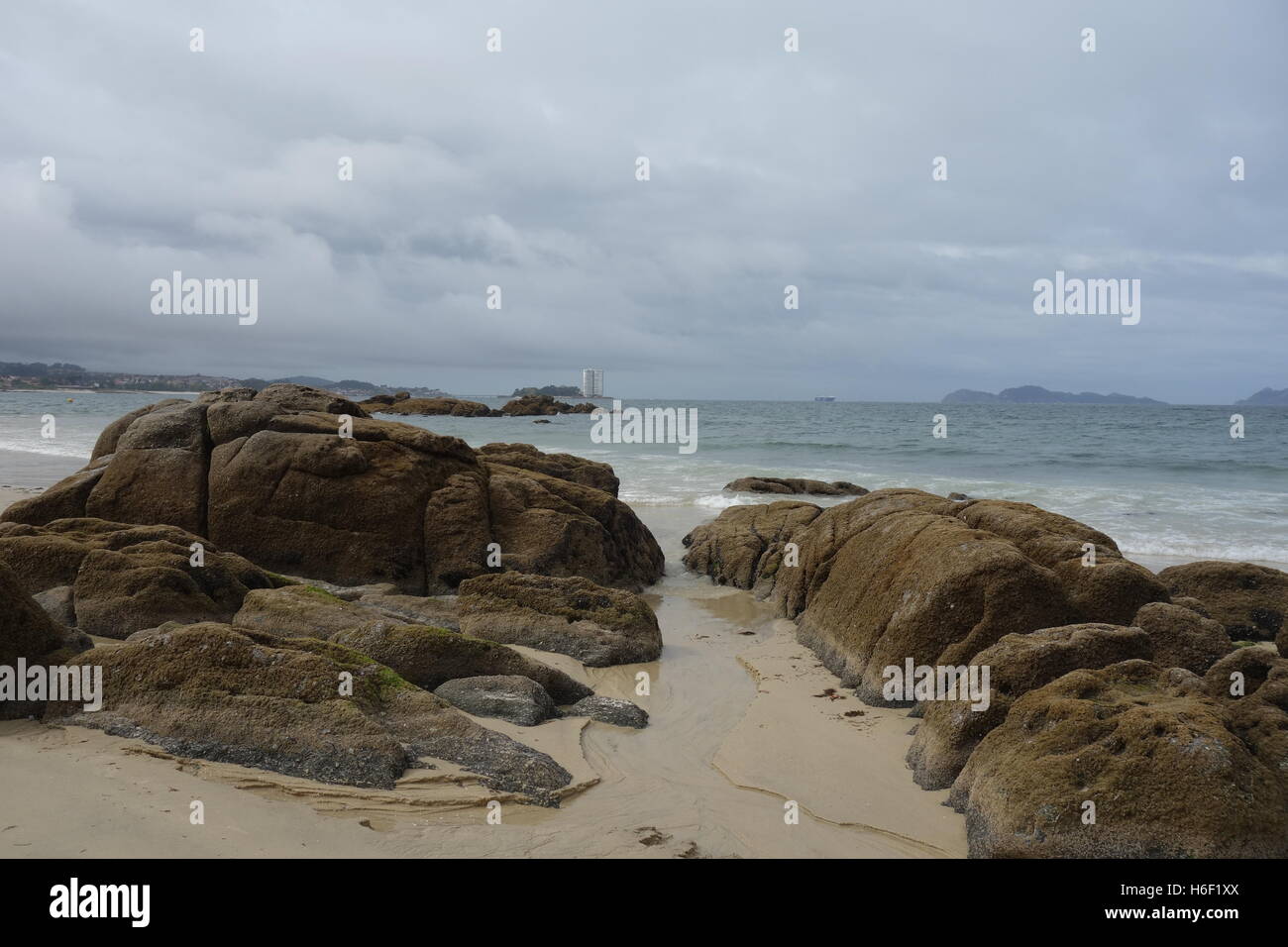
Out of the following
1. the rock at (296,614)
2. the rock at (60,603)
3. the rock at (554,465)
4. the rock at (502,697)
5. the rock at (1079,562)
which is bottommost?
the rock at (502,697)

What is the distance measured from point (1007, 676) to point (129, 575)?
854 centimetres

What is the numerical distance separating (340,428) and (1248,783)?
12553mm

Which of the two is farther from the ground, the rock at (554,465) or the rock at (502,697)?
the rock at (554,465)

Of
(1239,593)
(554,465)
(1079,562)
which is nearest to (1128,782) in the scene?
(1079,562)

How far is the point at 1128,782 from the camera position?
5.11m

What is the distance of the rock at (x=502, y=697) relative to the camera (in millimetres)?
7309

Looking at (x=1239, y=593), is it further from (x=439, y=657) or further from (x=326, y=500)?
(x=326, y=500)

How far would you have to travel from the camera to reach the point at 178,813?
4.90 m

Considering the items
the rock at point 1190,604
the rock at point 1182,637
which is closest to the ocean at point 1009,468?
the rock at point 1190,604

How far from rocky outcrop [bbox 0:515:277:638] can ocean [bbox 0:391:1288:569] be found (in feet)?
44.6

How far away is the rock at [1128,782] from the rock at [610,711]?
3.11m

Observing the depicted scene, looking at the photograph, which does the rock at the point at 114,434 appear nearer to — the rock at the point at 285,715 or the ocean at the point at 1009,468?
the rock at the point at 285,715
